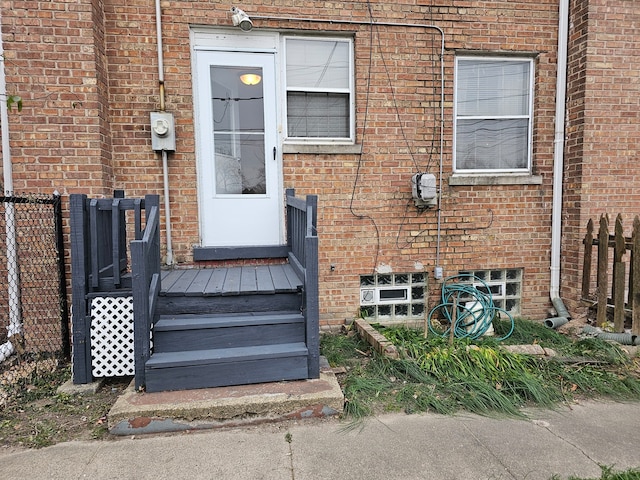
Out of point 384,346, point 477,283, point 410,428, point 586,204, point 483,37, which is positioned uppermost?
point 483,37

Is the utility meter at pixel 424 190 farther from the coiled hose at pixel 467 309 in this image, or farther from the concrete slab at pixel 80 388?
the concrete slab at pixel 80 388

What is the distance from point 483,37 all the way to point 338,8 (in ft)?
5.94

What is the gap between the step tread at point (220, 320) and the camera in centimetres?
331

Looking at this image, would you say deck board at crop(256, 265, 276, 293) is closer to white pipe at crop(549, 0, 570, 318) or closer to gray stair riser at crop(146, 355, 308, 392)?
gray stair riser at crop(146, 355, 308, 392)

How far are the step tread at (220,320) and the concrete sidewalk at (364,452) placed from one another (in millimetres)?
806

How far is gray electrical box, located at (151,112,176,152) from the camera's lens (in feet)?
14.2

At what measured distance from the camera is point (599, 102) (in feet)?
15.9

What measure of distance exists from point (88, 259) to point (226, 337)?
1375mm

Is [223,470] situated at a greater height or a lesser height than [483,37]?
lesser

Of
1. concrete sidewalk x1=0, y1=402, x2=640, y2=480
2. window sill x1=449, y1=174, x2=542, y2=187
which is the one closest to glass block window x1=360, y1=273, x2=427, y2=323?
window sill x1=449, y1=174, x2=542, y2=187

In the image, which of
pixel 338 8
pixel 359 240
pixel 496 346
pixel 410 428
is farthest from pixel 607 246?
pixel 338 8

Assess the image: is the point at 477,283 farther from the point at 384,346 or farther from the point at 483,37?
the point at 483,37

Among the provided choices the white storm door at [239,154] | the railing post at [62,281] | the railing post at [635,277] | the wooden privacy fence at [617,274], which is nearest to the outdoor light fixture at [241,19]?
the white storm door at [239,154]

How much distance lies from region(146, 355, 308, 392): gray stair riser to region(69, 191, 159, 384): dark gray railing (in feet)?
2.45
